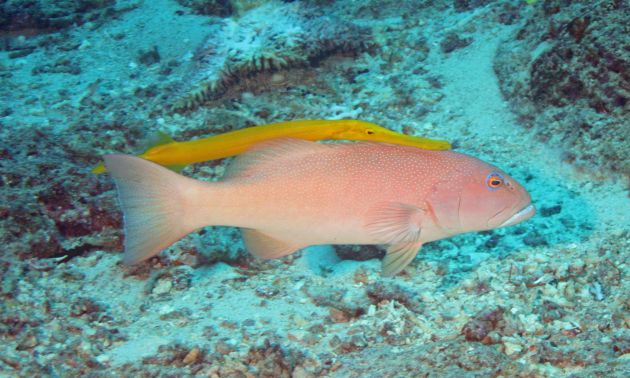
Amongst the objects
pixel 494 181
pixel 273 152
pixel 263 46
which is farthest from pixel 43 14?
pixel 494 181

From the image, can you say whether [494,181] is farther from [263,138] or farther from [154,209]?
[154,209]

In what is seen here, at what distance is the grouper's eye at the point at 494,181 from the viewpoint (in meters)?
2.70

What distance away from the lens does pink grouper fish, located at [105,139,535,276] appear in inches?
106

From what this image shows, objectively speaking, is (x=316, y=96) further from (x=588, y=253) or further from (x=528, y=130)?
(x=588, y=253)

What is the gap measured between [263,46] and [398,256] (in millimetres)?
4141

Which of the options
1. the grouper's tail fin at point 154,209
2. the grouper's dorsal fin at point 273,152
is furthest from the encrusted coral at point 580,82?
the grouper's tail fin at point 154,209

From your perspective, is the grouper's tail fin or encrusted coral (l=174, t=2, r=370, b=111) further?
encrusted coral (l=174, t=2, r=370, b=111)

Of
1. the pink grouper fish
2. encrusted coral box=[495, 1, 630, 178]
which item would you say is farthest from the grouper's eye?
encrusted coral box=[495, 1, 630, 178]

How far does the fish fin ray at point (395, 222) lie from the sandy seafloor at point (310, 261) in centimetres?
A: 71

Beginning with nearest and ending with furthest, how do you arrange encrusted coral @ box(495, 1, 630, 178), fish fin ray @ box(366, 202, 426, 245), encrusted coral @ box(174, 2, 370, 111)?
fish fin ray @ box(366, 202, 426, 245) < encrusted coral @ box(495, 1, 630, 178) < encrusted coral @ box(174, 2, 370, 111)

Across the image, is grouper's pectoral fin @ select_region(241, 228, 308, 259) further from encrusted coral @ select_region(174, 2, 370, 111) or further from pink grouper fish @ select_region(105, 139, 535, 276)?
encrusted coral @ select_region(174, 2, 370, 111)

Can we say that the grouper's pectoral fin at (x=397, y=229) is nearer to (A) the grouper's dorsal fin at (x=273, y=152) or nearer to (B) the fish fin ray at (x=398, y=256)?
(B) the fish fin ray at (x=398, y=256)

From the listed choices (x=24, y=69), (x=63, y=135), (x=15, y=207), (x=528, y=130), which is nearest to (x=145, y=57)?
(x=24, y=69)

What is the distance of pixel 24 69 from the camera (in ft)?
23.6
